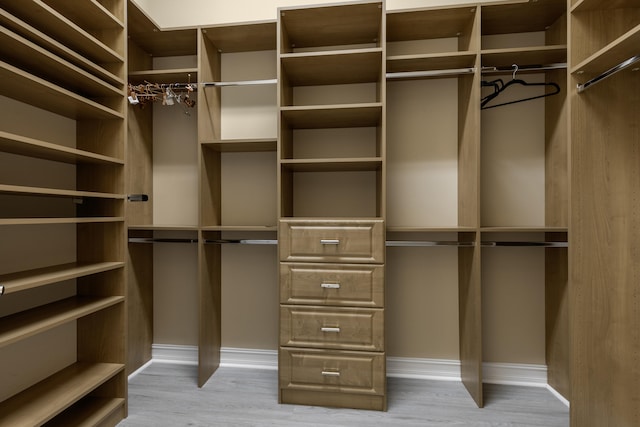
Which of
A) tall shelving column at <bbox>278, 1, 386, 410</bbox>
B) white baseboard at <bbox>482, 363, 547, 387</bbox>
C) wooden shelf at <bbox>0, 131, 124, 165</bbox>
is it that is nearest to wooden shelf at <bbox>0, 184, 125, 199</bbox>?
wooden shelf at <bbox>0, 131, 124, 165</bbox>

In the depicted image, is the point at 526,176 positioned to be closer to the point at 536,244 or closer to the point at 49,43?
the point at 536,244

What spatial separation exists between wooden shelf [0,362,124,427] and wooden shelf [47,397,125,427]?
0.49 ft

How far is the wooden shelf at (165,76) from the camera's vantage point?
7.24 ft

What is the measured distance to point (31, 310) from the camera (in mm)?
1637

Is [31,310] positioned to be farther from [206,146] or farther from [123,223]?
[206,146]

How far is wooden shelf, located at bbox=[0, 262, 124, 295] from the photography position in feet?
4.21

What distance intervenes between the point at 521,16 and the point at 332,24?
1124mm

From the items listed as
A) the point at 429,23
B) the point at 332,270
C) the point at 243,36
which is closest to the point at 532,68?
the point at 429,23

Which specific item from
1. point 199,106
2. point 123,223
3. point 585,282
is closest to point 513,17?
point 585,282

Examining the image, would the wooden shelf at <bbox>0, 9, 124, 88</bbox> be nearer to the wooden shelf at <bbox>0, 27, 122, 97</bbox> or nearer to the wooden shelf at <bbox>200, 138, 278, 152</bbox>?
the wooden shelf at <bbox>0, 27, 122, 97</bbox>

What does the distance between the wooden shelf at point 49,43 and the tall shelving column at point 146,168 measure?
454 millimetres

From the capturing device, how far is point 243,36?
2246mm

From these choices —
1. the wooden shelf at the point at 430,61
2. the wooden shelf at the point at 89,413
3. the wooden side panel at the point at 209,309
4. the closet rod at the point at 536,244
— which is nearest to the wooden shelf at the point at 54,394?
the wooden shelf at the point at 89,413

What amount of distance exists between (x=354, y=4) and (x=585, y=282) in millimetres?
1794
